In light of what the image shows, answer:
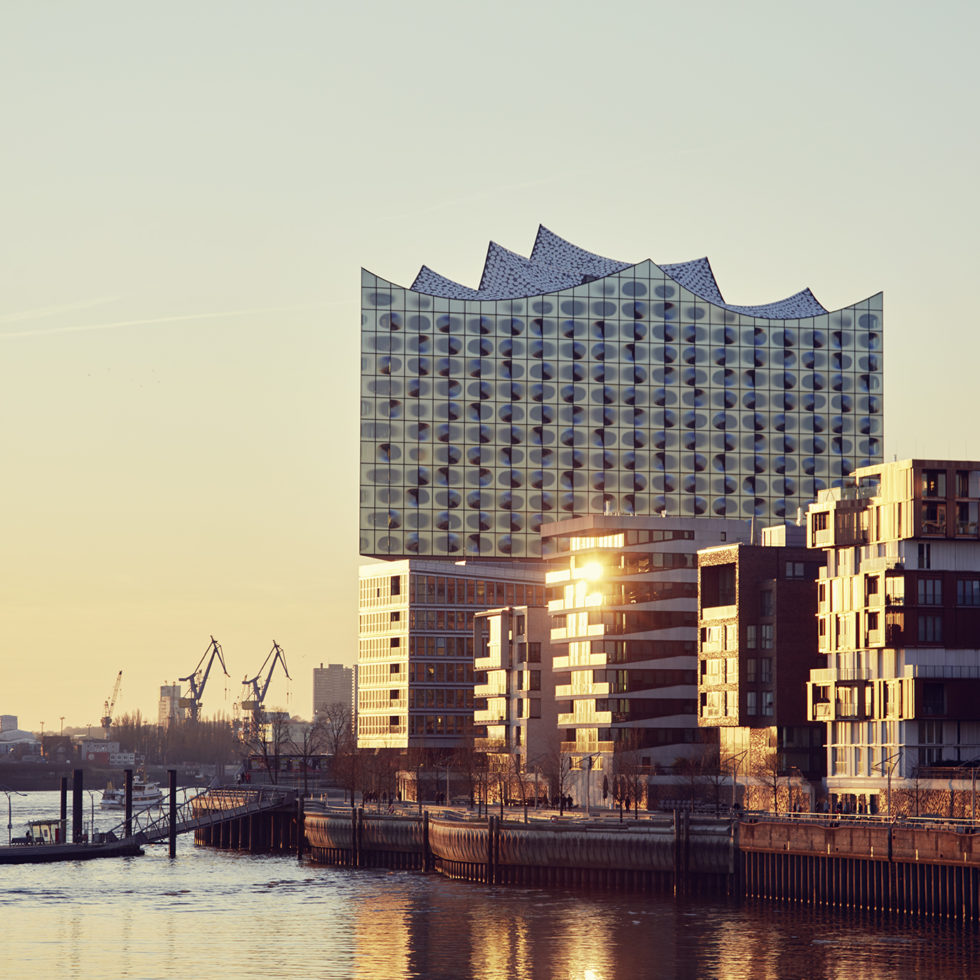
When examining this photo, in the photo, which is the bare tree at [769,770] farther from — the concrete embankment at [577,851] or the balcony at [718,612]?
the concrete embankment at [577,851]

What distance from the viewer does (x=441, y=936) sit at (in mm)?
114312

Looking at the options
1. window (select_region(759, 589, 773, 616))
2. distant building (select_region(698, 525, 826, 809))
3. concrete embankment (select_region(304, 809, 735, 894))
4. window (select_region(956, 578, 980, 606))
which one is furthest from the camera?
window (select_region(759, 589, 773, 616))

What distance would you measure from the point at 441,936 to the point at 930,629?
167 feet

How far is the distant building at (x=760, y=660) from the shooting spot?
171250mm

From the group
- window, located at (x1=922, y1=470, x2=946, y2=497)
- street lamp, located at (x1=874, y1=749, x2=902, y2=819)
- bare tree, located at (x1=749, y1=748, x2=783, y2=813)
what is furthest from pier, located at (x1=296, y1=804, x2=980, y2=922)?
window, located at (x1=922, y1=470, x2=946, y2=497)

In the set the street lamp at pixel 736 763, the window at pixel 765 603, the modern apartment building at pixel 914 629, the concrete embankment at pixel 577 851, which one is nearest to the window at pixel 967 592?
the modern apartment building at pixel 914 629

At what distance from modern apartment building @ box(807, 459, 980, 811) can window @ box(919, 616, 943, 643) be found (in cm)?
7

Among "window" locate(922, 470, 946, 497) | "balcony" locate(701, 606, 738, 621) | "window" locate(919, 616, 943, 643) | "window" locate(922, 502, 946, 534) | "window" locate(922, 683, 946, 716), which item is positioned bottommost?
"window" locate(922, 683, 946, 716)

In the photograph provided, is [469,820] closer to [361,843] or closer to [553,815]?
[553,815]

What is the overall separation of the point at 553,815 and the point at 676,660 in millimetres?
40051

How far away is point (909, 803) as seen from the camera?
472 ft

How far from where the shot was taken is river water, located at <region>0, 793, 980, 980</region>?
101m

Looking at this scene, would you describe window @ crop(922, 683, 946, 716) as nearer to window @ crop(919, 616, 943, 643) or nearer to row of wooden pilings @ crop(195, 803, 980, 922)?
window @ crop(919, 616, 943, 643)

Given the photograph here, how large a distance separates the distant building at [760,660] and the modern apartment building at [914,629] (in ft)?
49.0
